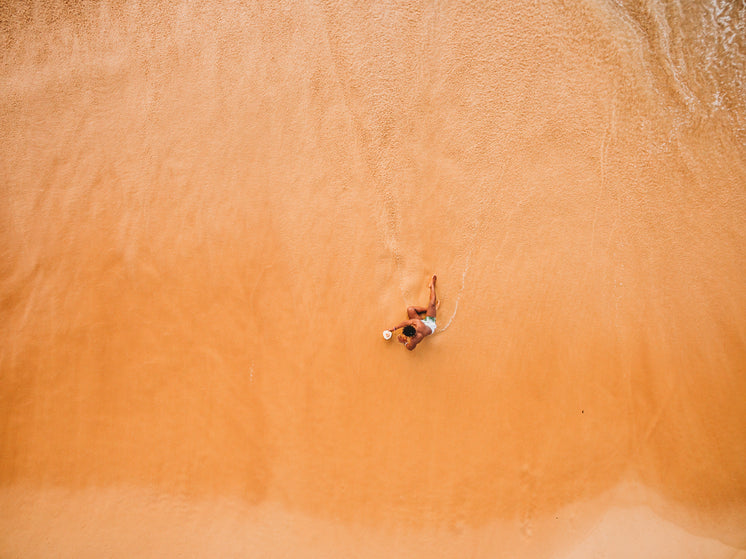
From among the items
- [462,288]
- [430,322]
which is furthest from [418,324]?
[462,288]

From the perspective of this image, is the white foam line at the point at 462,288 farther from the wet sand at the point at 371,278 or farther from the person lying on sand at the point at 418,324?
the person lying on sand at the point at 418,324

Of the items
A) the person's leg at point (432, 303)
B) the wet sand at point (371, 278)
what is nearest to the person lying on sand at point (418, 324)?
the person's leg at point (432, 303)

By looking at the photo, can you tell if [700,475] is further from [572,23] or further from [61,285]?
[61,285]

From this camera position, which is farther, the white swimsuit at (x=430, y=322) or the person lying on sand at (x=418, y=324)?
the white swimsuit at (x=430, y=322)

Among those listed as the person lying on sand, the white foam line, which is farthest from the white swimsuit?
the white foam line

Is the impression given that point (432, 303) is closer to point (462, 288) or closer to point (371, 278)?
point (462, 288)

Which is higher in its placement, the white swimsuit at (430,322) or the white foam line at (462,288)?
the white foam line at (462,288)

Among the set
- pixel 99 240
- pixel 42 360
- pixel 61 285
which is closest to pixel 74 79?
pixel 99 240
